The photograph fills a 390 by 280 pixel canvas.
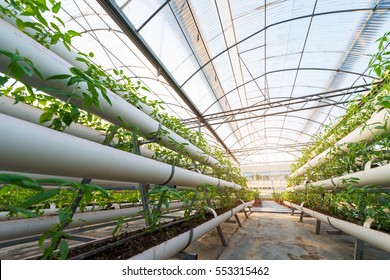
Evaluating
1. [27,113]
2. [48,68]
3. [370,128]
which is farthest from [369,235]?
[27,113]

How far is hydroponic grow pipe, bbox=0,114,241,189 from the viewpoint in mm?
493

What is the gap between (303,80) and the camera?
6.29 metres

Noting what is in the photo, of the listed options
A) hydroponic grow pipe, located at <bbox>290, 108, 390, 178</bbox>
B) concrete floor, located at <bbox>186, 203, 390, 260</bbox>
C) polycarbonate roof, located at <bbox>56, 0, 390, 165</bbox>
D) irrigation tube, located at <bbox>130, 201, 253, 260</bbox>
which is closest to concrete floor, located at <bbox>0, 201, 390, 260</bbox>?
concrete floor, located at <bbox>186, 203, 390, 260</bbox>

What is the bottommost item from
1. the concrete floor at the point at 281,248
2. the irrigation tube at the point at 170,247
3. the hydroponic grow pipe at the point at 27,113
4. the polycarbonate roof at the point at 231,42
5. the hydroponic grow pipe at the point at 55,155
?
the concrete floor at the point at 281,248

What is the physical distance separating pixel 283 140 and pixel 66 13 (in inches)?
501

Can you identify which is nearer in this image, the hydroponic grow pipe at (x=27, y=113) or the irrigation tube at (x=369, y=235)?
the hydroponic grow pipe at (x=27, y=113)

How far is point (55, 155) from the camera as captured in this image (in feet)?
1.94

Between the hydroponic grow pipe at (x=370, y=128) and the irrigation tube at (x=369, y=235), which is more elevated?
the hydroponic grow pipe at (x=370, y=128)

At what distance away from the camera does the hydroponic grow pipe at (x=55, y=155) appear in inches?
19.4

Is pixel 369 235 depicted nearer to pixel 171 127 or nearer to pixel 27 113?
pixel 171 127

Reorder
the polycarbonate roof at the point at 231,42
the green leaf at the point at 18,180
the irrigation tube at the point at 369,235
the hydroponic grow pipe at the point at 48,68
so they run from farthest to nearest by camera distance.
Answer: the polycarbonate roof at the point at 231,42 < the irrigation tube at the point at 369,235 < the hydroponic grow pipe at the point at 48,68 < the green leaf at the point at 18,180

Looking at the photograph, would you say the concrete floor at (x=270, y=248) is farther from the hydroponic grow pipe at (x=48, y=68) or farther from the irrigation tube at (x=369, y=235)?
the hydroponic grow pipe at (x=48, y=68)

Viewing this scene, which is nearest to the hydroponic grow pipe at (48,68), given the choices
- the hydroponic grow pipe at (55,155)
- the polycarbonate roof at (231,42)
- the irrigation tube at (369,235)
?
the hydroponic grow pipe at (55,155)
